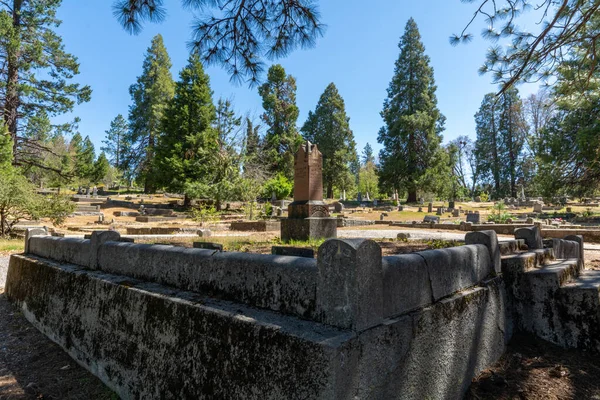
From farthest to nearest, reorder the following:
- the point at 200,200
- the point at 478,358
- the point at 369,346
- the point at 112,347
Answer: the point at 200,200
the point at 112,347
the point at 478,358
the point at 369,346

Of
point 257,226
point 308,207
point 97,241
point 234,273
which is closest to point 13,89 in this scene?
point 257,226

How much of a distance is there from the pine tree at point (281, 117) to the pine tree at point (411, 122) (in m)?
11.4

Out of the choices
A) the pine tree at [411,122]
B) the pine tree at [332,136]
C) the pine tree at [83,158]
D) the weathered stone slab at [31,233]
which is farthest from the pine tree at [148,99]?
the weathered stone slab at [31,233]

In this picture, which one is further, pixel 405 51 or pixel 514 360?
pixel 405 51

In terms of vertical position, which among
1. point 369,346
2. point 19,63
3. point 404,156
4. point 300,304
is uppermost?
point 19,63

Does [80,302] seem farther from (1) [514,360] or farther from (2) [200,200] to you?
(2) [200,200]

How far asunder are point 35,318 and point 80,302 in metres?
1.78

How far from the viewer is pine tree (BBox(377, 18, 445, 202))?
1385 inches

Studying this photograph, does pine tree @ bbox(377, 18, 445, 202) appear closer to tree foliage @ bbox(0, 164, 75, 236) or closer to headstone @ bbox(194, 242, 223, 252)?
tree foliage @ bbox(0, 164, 75, 236)

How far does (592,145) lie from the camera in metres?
14.6

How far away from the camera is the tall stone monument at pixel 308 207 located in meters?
8.20

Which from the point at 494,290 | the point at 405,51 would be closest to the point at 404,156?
the point at 405,51

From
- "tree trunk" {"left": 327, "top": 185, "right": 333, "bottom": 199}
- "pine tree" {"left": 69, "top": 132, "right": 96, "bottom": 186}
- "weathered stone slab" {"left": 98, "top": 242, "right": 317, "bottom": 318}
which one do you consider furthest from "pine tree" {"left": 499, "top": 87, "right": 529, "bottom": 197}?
"pine tree" {"left": 69, "top": 132, "right": 96, "bottom": 186}

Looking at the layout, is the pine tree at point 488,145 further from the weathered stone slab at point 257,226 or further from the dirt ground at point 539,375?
the dirt ground at point 539,375
